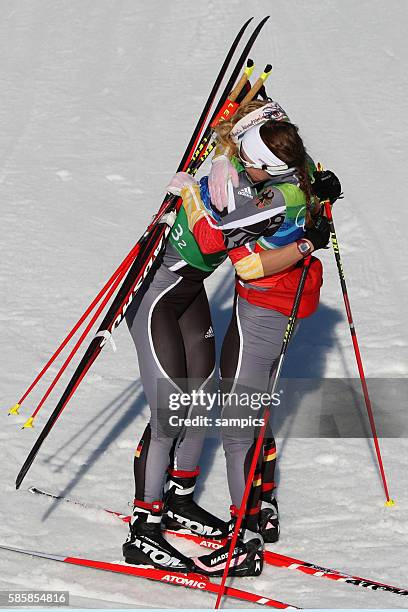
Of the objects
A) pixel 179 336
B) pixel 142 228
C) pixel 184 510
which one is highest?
pixel 179 336

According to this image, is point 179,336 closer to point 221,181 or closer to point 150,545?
point 221,181

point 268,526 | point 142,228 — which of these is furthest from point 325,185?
point 142,228

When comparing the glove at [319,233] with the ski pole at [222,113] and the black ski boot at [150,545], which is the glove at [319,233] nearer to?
A: the ski pole at [222,113]

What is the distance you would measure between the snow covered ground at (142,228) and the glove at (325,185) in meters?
2.01

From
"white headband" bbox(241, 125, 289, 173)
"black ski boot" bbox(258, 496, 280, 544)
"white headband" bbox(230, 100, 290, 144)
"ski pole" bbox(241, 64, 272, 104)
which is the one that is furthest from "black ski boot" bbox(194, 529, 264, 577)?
"ski pole" bbox(241, 64, 272, 104)

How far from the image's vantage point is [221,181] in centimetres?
509

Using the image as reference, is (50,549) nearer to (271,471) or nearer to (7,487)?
(7,487)

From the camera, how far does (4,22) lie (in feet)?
52.7

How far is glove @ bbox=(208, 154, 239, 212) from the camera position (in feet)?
16.7

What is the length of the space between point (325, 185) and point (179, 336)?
116 cm

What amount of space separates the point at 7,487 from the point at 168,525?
1.04m

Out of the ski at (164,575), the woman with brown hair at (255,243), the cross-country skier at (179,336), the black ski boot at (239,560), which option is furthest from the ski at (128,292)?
the black ski boot at (239,560)

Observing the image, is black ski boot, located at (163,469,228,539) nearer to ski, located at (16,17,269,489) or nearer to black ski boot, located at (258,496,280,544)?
black ski boot, located at (258,496,280,544)

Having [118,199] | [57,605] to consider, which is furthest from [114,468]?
[118,199]
